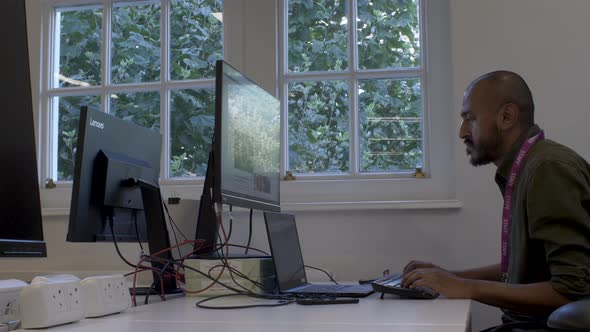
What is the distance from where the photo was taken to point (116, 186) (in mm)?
2008

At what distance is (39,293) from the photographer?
1239mm

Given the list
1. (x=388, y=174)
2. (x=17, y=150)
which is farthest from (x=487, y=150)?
(x=17, y=150)

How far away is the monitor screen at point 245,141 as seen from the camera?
1862 mm

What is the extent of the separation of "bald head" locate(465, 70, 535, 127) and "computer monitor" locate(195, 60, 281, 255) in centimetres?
70

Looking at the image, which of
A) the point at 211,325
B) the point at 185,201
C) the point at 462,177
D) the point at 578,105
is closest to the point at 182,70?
the point at 185,201

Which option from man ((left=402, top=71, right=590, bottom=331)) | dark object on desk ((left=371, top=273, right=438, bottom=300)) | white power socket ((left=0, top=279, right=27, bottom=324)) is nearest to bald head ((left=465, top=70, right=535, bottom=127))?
man ((left=402, top=71, right=590, bottom=331))

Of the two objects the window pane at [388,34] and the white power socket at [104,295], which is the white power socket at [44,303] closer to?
the white power socket at [104,295]

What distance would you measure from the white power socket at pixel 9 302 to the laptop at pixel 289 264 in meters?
0.81

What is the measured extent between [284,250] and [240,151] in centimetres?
36

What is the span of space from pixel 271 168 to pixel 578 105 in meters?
1.28

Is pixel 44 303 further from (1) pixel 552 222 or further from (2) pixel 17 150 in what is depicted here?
(1) pixel 552 222

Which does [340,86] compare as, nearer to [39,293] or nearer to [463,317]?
[463,317]

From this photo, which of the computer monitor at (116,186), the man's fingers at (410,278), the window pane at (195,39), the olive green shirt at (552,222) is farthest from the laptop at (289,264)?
the window pane at (195,39)

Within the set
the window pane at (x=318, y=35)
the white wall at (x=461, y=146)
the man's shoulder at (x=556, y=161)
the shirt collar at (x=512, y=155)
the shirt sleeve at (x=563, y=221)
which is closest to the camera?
the shirt sleeve at (x=563, y=221)
